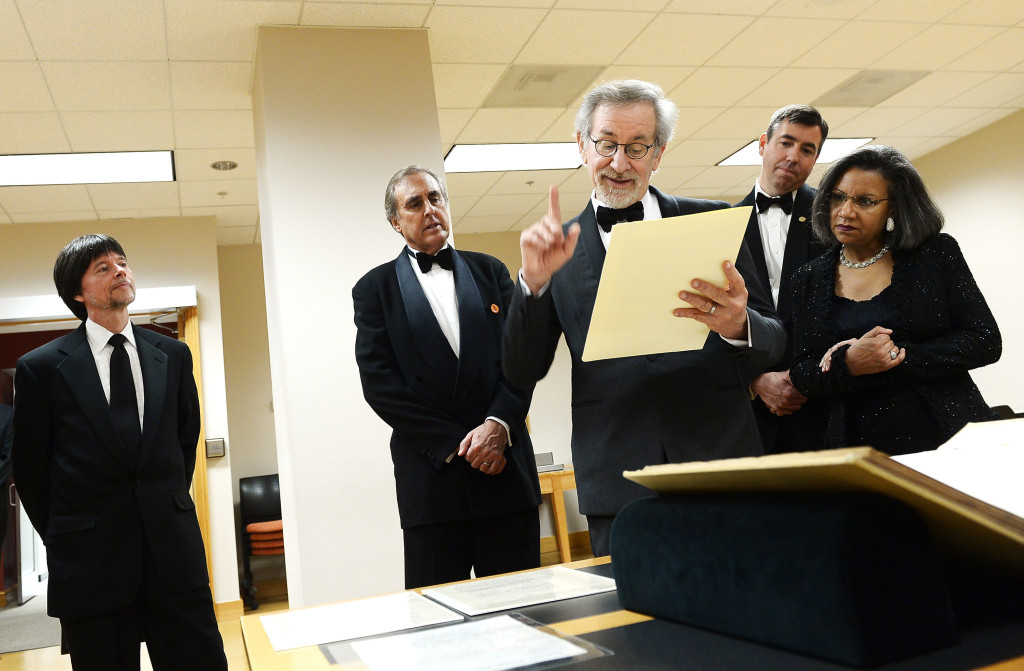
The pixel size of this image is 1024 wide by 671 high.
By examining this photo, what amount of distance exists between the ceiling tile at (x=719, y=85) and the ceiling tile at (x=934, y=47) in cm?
80

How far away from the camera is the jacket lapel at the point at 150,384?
8.40ft

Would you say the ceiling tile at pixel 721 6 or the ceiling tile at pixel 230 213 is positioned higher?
the ceiling tile at pixel 230 213

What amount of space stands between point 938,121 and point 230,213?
6.04 m

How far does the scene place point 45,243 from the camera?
6723mm

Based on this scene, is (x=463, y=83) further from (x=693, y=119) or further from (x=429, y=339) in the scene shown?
(x=429, y=339)

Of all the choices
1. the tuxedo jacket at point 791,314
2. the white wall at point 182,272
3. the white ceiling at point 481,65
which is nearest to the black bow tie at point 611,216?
the tuxedo jacket at point 791,314

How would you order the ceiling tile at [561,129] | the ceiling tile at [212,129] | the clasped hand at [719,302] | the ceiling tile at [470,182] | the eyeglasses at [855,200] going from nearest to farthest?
1. the clasped hand at [719,302]
2. the eyeglasses at [855,200]
3. the ceiling tile at [212,129]
4. the ceiling tile at [561,129]
5. the ceiling tile at [470,182]

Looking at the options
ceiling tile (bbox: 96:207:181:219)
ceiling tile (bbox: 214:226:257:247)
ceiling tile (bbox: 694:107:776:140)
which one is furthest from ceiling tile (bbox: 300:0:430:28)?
ceiling tile (bbox: 214:226:257:247)

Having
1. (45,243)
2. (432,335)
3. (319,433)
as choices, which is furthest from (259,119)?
(45,243)

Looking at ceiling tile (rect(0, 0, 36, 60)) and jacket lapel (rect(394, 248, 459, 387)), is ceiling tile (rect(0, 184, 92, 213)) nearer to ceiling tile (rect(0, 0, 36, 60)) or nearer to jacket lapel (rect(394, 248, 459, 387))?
ceiling tile (rect(0, 0, 36, 60))

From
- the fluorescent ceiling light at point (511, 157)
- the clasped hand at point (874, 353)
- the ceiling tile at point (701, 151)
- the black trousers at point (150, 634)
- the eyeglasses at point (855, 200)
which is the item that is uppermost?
the fluorescent ceiling light at point (511, 157)

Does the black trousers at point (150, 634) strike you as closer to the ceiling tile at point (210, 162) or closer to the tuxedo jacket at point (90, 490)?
the tuxedo jacket at point (90, 490)

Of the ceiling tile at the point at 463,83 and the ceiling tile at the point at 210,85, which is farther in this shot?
the ceiling tile at the point at 463,83

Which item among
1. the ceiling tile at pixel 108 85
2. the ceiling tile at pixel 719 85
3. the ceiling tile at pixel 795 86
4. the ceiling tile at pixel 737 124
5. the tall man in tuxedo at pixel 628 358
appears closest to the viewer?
the tall man in tuxedo at pixel 628 358
